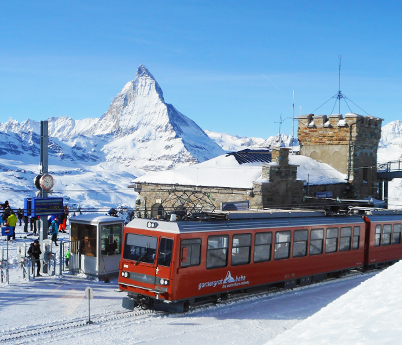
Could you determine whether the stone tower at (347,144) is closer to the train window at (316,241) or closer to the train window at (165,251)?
the train window at (316,241)

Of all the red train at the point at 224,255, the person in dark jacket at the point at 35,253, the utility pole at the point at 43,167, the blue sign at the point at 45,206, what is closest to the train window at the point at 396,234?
the red train at the point at 224,255

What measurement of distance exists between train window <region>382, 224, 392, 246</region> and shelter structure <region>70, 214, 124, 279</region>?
10.9 meters

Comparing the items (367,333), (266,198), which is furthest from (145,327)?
(266,198)

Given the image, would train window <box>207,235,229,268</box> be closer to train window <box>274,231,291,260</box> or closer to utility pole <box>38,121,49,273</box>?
train window <box>274,231,291,260</box>

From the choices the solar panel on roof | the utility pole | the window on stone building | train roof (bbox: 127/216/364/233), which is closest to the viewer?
train roof (bbox: 127/216/364/233)

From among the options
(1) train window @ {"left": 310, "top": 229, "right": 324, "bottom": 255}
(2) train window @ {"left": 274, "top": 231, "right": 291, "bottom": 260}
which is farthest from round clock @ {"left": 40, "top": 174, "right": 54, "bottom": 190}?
(1) train window @ {"left": 310, "top": 229, "right": 324, "bottom": 255}

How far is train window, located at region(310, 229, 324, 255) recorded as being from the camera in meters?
17.0

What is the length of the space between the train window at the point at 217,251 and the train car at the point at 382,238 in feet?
26.6

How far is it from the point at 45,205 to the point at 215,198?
10.1 m

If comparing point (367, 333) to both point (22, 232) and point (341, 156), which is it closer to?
point (22, 232)

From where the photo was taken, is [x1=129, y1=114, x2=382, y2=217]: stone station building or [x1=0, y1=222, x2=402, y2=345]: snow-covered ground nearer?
[x1=0, y1=222, x2=402, y2=345]: snow-covered ground

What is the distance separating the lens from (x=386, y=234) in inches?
825

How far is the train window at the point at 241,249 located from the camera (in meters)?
14.3

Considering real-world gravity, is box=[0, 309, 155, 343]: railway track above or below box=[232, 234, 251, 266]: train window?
below
